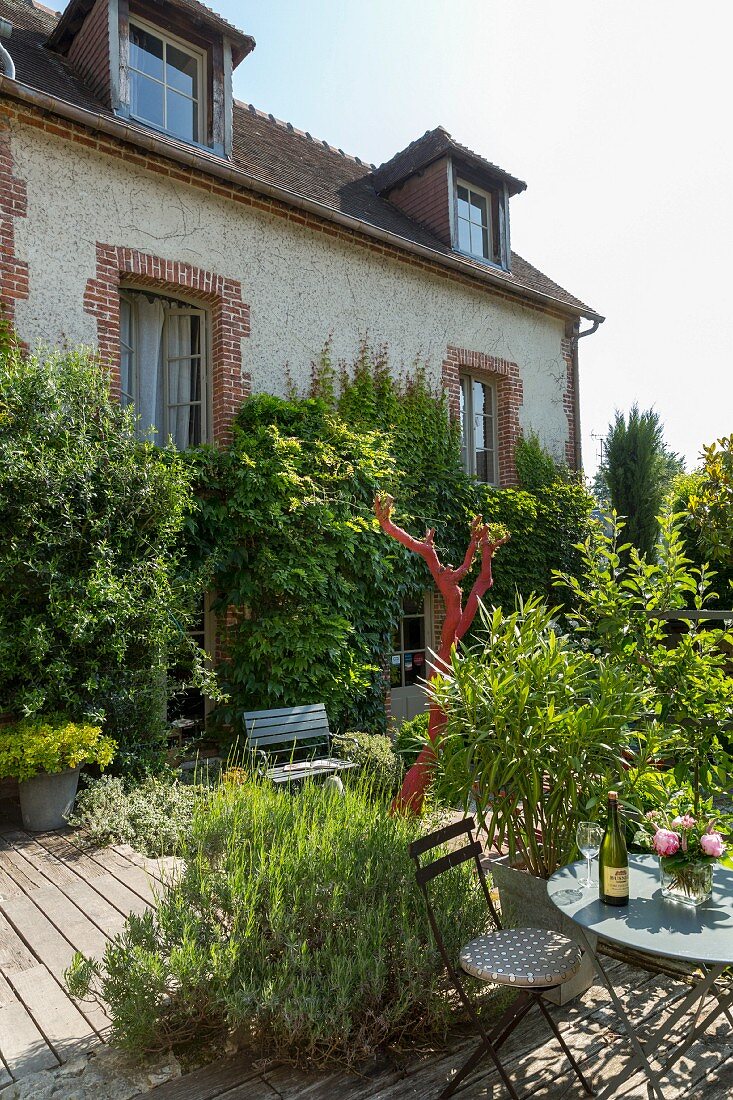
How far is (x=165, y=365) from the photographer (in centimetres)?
756

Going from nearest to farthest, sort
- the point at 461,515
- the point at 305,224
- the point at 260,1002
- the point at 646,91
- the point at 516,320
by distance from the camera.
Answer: the point at 260,1002
the point at 646,91
the point at 305,224
the point at 461,515
the point at 516,320

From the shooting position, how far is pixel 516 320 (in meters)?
10.9

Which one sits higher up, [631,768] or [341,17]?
[341,17]

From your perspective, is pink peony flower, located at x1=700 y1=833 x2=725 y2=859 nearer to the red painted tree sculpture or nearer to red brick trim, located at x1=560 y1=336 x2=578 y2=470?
the red painted tree sculpture

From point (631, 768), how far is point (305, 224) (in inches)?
276

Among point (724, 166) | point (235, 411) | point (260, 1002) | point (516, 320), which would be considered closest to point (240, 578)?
Result: point (235, 411)

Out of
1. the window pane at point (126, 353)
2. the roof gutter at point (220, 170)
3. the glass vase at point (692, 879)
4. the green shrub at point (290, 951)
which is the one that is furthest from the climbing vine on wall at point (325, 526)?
the glass vase at point (692, 879)

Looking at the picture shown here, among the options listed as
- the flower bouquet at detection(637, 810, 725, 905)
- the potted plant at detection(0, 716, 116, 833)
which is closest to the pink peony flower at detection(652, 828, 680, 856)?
the flower bouquet at detection(637, 810, 725, 905)

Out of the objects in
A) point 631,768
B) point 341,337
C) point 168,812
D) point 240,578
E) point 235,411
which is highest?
point 341,337

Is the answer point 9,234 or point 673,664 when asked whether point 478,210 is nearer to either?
point 9,234

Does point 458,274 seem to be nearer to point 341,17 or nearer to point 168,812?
point 341,17

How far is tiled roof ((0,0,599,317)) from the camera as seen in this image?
7074mm

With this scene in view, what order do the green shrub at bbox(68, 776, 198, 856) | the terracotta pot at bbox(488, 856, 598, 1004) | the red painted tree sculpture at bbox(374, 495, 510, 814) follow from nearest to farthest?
the terracotta pot at bbox(488, 856, 598, 1004) → the green shrub at bbox(68, 776, 198, 856) → the red painted tree sculpture at bbox(374, 495, 510, 814)

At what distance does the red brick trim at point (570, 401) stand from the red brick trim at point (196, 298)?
5.98 metres
